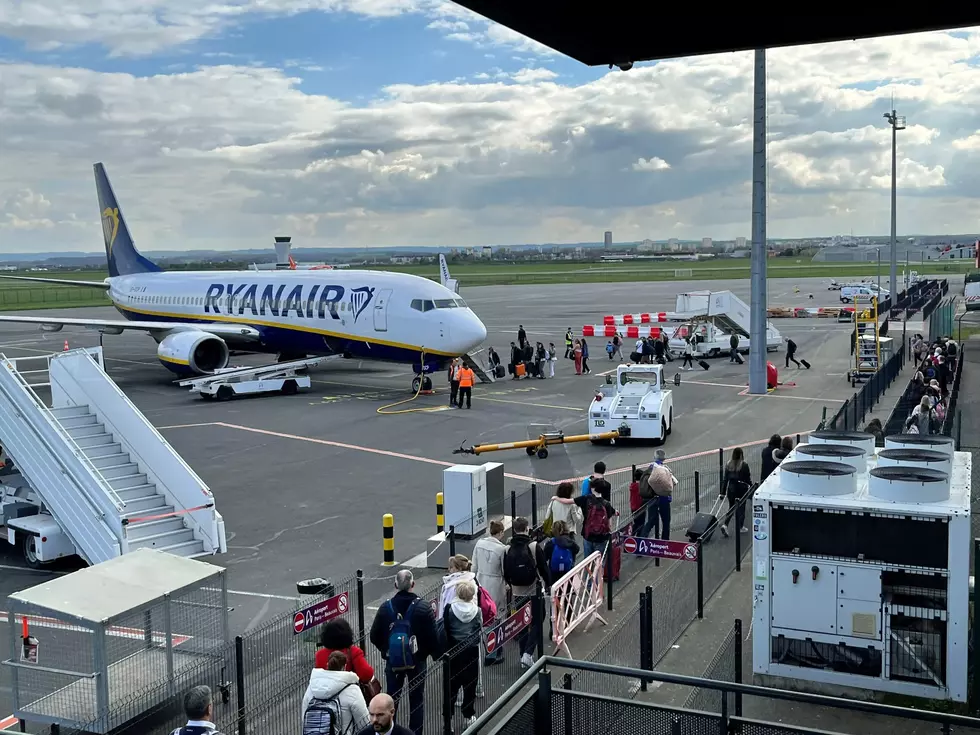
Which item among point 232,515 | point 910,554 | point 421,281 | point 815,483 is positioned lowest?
point 232,515

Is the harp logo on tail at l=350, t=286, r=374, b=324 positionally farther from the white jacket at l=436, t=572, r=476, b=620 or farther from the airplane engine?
the white jacket at l=436, t=572, r=476, b=620

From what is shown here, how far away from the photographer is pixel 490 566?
11.0m

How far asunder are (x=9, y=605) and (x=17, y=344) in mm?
59996

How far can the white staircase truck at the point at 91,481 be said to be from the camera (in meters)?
14.6

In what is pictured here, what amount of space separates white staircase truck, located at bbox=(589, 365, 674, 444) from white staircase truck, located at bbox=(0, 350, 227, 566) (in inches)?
429

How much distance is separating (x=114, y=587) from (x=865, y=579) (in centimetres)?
771

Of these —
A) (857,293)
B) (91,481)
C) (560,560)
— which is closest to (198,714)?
(560,560)

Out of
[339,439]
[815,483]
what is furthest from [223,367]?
[815,483]

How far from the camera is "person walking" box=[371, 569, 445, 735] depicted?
28.7 feet

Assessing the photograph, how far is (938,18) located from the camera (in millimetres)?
5871

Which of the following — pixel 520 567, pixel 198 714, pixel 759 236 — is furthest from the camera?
pixel 759 236

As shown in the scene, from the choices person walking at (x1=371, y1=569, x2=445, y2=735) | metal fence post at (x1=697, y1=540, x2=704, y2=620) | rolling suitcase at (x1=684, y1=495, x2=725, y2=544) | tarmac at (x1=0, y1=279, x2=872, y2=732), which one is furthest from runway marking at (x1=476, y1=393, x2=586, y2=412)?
person walking at (x1=371, y1=569, x2=445, y2=735)

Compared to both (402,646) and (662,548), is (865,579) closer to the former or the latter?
(662,548)

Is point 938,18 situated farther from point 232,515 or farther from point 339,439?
point 339,439
